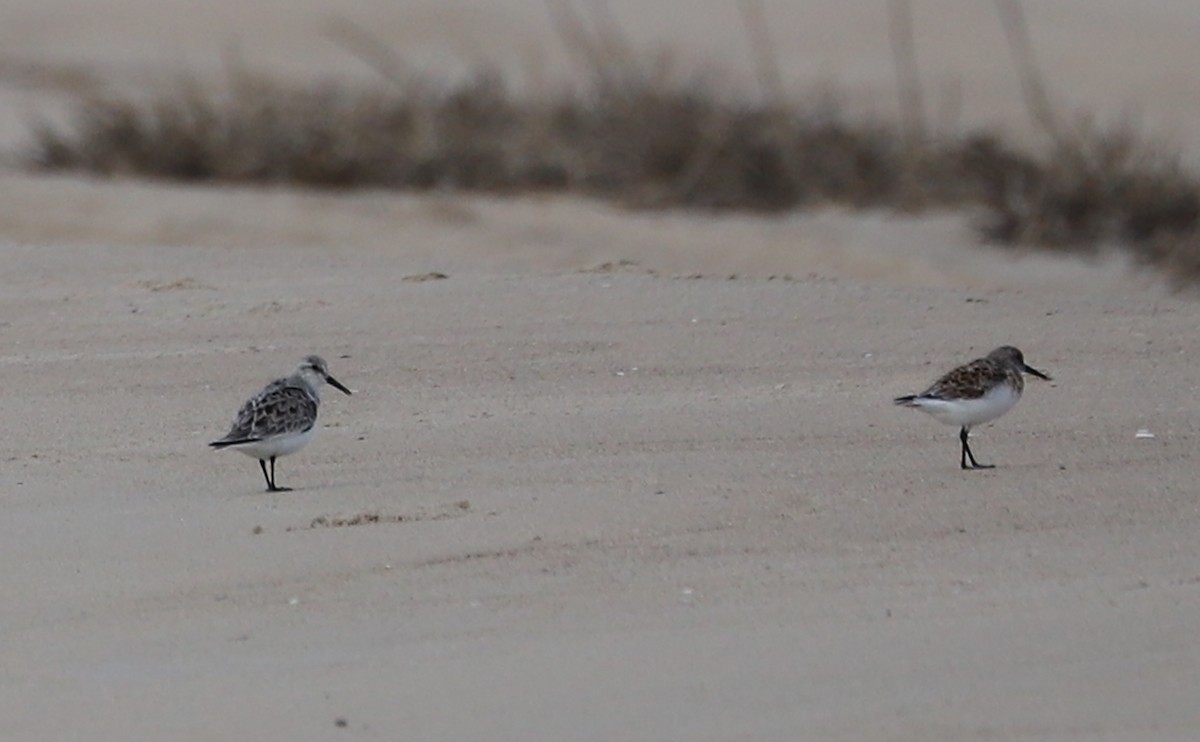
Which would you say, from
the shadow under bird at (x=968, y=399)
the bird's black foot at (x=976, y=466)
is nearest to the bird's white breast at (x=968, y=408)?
the shadow under bird at (x=968, y=399)

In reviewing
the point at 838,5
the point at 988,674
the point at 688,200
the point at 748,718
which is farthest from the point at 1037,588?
the point at 838,5

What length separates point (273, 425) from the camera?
7637mm

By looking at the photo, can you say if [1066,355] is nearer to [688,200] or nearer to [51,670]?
[51,670]

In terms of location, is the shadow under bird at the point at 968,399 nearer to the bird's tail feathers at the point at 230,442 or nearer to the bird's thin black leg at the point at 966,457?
the bird's thin black leg at the point at 966,457

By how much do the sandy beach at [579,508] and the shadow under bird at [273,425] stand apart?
17 cm

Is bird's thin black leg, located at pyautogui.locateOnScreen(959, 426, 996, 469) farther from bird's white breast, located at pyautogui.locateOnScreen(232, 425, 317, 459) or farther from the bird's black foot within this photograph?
bird's white breast, located at pyautogui.locateOnScreen(232, 425, 317, 459)

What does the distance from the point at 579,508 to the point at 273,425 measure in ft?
3.53

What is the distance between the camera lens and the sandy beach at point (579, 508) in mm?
5762

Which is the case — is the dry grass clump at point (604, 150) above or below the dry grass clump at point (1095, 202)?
above

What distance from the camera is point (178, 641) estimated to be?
6188 mm

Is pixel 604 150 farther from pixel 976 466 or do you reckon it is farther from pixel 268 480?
pixel 268 480

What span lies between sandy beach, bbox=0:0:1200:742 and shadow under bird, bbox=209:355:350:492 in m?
0.17

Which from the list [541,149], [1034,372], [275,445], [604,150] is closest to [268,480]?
[275,445]

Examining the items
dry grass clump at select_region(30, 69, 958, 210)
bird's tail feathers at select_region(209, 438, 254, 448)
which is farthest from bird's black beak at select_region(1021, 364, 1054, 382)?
dry grass clump at select_region(30, 69, 958, 210)
